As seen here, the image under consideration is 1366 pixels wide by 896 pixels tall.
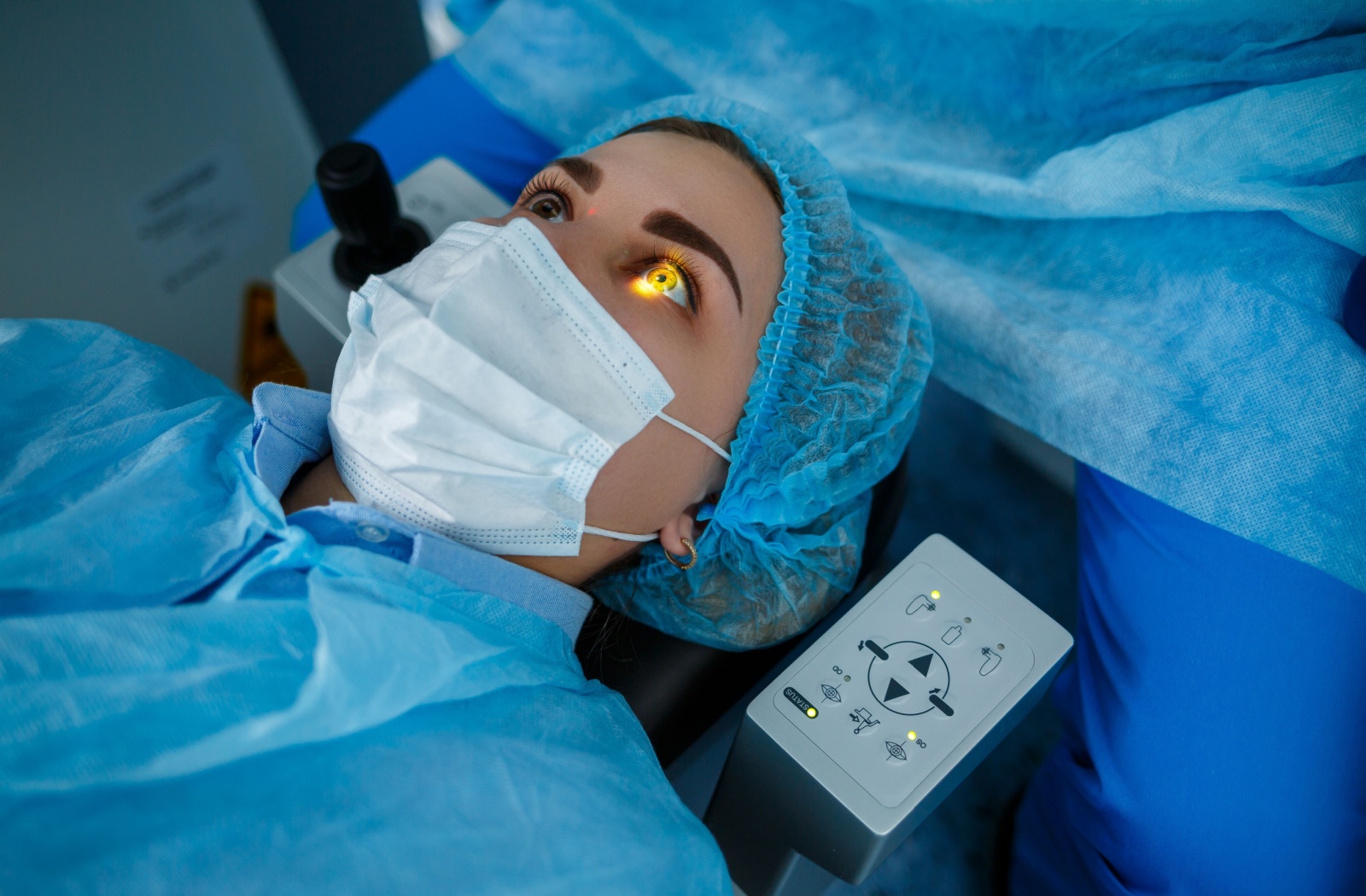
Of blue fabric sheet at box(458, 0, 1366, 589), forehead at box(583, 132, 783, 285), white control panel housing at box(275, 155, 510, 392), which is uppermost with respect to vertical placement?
blue fabric sheet at box(458, 0, 1366, 589)

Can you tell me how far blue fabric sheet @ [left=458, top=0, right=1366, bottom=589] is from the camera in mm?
939

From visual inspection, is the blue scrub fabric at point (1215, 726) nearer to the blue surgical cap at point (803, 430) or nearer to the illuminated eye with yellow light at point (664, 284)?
the blue surgical cap at point (803, 430)

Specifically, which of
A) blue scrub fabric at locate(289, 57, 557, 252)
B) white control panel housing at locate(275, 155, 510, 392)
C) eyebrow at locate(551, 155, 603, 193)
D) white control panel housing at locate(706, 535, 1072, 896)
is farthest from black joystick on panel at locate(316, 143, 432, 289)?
white control panel housing at locate(706, 535, 1072, 896)

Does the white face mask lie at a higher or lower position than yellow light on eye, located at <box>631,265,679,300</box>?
lower

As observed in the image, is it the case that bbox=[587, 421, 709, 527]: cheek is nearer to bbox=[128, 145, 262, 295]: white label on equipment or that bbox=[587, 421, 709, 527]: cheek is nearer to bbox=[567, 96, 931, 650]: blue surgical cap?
bbox=[567, 96, 931, 650]: blue surgical cap

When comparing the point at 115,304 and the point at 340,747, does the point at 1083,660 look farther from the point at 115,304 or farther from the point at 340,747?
the point at 115,304

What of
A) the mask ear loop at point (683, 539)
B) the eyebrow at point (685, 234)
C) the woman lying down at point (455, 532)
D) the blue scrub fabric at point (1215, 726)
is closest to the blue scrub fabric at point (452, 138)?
the woman lying down at point (455, 532)

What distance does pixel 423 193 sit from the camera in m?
1.37

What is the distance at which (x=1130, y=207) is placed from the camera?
1064 mm

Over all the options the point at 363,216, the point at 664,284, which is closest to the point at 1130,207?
the point at 664,284

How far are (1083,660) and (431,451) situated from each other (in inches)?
33.5

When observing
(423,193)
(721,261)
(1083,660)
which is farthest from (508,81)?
(1083,660)

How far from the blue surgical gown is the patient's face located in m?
0.14

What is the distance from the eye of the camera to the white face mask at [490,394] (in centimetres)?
74
